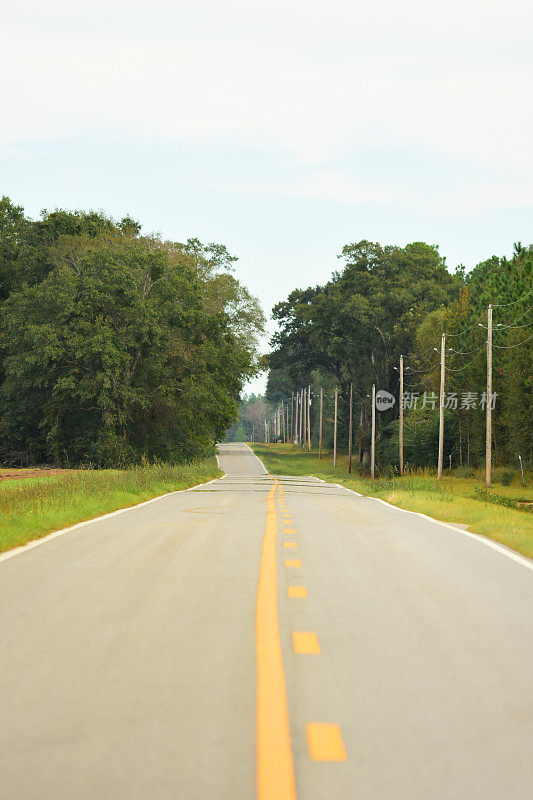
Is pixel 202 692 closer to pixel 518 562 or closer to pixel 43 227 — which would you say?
pixel 518 562

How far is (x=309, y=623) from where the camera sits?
24.2ft

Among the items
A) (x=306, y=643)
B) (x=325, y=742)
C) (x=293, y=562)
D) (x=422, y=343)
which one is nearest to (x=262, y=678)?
(x=306, y=643)

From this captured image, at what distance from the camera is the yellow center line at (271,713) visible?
3.96 m

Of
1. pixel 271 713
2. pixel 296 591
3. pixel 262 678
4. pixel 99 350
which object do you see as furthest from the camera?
pixel 99 350

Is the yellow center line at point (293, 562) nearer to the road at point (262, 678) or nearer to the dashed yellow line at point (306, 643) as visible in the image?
the road at point (262, 678)

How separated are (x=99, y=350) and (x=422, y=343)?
36.0 meters

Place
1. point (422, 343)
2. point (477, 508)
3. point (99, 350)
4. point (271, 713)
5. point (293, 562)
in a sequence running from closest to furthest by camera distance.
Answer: point (271, 713) < point (293, 562) < point (477, 508) < point (99, 350) < point (422, 343)

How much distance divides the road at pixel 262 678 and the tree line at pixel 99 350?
127 feet

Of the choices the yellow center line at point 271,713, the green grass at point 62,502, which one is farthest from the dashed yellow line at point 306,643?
the green grass at point 62,502

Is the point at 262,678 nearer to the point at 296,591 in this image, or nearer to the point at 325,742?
the point at 325,742

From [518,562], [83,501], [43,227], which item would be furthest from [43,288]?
[518,562]

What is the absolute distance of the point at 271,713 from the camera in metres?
4.91

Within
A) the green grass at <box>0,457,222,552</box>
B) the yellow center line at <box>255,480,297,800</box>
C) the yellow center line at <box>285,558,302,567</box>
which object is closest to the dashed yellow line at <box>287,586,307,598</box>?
the yellow center line at <box>255,480,297,800</box>

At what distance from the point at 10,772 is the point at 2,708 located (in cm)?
94
